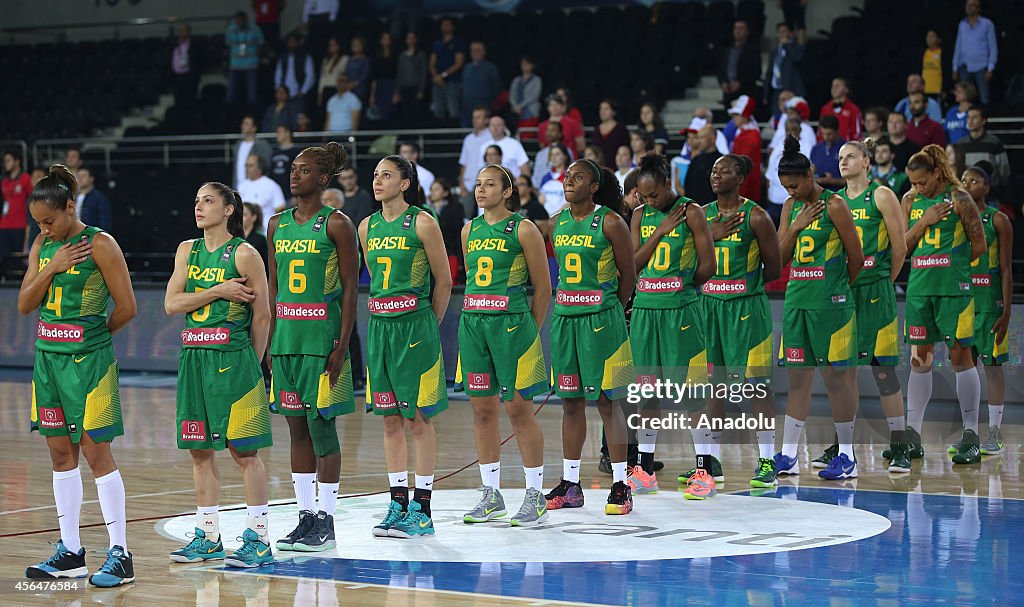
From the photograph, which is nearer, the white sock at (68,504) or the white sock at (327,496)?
the white sock at (68,504)

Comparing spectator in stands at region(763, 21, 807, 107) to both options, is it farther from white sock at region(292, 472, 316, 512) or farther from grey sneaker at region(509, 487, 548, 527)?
white sock at region(292, 472, 316, 512)

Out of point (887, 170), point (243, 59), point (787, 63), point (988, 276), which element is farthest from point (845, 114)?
point (243, 59)

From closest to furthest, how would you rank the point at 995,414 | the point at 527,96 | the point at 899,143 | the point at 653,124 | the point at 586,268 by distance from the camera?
the point at 586,268 < the point at 995,414 < the point at 899,143 < the point at 653,124 < the point at 527,96

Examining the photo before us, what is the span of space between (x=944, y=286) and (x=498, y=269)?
4.16m

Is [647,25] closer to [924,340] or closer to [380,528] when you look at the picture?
[924,340]

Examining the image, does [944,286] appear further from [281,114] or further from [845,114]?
[281,114]

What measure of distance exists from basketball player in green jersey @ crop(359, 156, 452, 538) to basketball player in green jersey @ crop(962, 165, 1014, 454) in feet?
16.8

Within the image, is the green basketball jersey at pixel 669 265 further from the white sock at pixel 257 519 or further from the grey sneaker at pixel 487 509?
the white sock at pixel 257 519

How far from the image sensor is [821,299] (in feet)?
31.9

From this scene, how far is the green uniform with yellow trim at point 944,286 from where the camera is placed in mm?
10617

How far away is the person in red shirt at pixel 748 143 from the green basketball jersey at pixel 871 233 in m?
5.13

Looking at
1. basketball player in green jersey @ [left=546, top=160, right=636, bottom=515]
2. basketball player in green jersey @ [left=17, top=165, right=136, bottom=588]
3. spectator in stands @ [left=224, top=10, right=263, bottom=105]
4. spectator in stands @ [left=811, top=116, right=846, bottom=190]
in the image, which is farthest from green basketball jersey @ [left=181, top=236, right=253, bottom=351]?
spectator in stands @ [left=224, top=10, right=263, bottom=105]

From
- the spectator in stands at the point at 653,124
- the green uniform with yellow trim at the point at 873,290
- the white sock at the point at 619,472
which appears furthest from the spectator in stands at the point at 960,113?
the white sock at the point at 619,472

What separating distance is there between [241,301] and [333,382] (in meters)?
0.71
